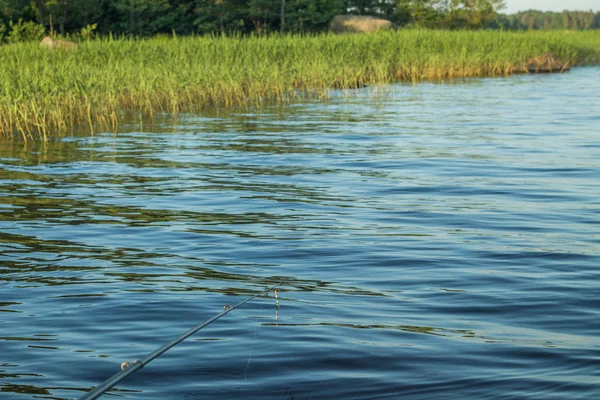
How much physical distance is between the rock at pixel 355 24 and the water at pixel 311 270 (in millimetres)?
31326

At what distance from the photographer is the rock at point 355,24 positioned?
143ft

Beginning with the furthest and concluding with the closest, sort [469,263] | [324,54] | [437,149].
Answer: [324,54], [437,149], [469,263]

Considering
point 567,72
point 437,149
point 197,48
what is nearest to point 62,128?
point 197,48

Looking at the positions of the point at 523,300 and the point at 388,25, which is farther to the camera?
the point at 388,25

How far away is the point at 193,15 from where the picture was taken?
149 ft

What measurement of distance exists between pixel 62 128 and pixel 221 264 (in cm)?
1131

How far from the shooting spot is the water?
413 centimetres

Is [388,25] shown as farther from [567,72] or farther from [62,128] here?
[62,128]

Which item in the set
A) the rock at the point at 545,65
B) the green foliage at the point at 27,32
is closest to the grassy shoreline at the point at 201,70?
the rock at the point at 545,65

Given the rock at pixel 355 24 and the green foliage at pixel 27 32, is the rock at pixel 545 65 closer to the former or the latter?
the rock at pixel 355 24

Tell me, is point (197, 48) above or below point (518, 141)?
above

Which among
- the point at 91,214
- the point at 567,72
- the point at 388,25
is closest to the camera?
the point at 91,214

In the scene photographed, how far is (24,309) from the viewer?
5.31 m

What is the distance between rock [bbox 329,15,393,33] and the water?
31326 millimetres
